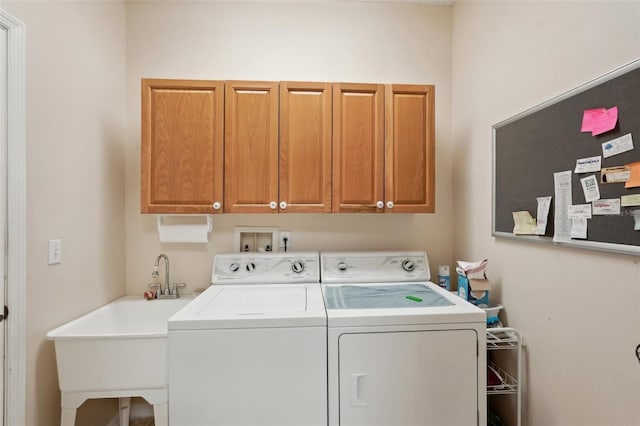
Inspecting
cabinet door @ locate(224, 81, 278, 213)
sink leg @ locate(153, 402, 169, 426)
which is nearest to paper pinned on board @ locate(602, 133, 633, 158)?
cabinet door @ locate(224, 81, 278, 213)

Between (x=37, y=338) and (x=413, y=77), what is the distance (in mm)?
2625

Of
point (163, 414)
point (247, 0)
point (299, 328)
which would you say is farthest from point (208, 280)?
point (247, 0)

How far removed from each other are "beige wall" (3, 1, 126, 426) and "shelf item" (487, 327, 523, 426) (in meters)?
2.12

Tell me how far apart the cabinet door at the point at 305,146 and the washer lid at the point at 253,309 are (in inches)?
19.4

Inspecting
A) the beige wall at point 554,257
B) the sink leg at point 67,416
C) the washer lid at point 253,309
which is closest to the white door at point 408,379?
the washer lid at point 253,309

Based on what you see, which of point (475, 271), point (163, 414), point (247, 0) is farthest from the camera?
point (247, 0)

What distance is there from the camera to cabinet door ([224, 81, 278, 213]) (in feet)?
5.62

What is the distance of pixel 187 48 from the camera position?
2023 mm

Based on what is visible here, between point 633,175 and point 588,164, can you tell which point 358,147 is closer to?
point 588,164

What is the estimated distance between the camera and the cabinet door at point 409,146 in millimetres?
1757

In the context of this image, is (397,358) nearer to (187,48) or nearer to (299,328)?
(299,328)

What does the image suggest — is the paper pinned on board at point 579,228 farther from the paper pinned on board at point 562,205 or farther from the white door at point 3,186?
the white door at point 3,186

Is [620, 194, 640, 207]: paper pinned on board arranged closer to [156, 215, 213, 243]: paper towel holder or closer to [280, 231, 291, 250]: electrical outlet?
[280, 231, 291, 250]: electrical outlet

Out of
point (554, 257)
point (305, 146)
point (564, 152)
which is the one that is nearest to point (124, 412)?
point (305, 146)
